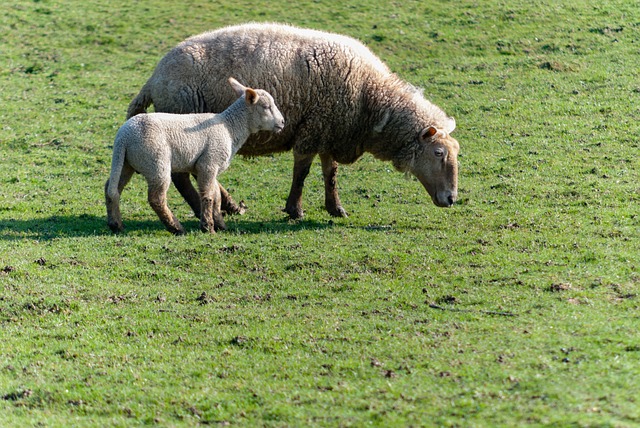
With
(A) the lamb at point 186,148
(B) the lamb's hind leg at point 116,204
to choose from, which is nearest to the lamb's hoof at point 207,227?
(A) the lamb at point 186,148

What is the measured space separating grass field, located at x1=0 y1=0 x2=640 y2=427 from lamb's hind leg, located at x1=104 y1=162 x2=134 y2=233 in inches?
8.4

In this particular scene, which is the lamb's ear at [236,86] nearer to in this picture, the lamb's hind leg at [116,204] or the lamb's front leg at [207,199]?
the lamb's front leg at [207,199]

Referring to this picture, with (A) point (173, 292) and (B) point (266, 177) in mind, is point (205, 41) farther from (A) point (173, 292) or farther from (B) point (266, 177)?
(A) point (173, 292)

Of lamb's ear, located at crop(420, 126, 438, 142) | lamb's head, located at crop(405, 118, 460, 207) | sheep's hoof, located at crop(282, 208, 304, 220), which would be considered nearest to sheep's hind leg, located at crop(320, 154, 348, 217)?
sheep's hoof, located at crop(282, 208, 304, 220)

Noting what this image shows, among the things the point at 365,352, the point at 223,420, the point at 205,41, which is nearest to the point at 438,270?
the point at 365,352

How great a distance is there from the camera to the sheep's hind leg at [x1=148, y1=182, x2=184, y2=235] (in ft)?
38.9

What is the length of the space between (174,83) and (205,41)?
2.70 ft

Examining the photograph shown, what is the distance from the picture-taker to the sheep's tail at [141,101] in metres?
13.4

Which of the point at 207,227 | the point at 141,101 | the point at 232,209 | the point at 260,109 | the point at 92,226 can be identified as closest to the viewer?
the point at 207,227

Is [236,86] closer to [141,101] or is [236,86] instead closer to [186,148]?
[186,148]

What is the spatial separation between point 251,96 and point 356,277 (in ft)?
11.1

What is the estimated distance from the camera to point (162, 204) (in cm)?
1202

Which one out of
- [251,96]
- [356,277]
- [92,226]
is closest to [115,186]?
[92,226]

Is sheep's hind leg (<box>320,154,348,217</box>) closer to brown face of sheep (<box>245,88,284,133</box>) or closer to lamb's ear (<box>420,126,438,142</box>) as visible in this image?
brown face of sheep (<box>245,88,284,133</box>)
